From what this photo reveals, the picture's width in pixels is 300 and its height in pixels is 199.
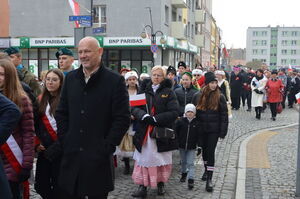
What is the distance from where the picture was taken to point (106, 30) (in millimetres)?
30625

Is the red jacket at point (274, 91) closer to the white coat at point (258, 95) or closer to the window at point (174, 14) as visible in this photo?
the white coat at point (258, 95)

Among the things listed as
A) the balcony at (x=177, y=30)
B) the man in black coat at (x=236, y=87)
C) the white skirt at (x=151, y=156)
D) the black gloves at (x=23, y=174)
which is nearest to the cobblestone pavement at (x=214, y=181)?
the white skirt at (x=151, y=156)

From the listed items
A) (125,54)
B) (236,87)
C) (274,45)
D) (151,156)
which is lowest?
(151,156)

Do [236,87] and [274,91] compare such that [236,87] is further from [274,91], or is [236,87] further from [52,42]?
[52,42]

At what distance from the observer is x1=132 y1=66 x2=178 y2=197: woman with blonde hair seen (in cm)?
538

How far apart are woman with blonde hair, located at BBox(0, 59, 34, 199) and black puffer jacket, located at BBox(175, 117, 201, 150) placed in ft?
9.91

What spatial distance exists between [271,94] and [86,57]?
12.7 meters

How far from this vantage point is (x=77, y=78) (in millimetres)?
3508

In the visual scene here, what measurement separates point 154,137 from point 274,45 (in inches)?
5335

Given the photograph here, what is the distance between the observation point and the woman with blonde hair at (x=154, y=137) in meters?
5.38

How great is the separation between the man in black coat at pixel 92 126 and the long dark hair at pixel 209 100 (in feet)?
9.03

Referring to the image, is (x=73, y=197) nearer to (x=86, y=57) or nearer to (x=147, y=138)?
(x=86, y=57)

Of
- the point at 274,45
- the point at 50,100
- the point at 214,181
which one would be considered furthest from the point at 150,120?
the point at 274,45

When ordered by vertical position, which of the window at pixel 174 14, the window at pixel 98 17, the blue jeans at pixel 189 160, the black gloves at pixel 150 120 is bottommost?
the blue jeans at pixel 189 160
